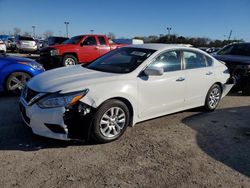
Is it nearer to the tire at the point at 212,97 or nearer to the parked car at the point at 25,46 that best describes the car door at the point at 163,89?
the tire at the point at 212,97

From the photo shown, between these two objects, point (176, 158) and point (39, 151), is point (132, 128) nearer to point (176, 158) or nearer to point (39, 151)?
point (176, 158)

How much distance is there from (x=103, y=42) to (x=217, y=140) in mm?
10213

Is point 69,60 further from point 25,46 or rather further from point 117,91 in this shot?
point 25,46

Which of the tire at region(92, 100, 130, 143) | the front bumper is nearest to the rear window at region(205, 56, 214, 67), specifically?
the tire at region(92, 100, 130, 143)

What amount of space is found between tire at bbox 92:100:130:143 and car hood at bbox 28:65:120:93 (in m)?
0.41

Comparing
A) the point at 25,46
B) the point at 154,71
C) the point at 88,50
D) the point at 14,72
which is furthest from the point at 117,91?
the point at 25,46

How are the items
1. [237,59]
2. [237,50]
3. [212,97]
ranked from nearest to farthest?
[212,97]
[237,59]
[237,50]

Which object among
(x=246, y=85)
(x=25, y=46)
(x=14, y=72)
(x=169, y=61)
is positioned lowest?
(x=246, y=85)

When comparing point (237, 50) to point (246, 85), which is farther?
point (237, 50)

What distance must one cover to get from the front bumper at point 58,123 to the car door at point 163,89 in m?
1.10

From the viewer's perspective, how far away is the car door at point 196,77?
5.20m

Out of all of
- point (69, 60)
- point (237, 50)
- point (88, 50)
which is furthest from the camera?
point (88, 50)

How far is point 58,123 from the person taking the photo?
12.0 ft

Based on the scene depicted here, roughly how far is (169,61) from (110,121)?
5.72 feet
